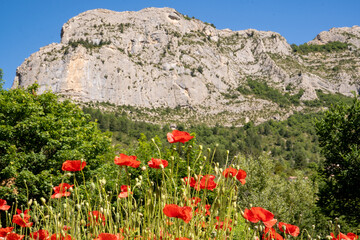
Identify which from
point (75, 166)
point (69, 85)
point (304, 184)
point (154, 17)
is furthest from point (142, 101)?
point (75, 166)

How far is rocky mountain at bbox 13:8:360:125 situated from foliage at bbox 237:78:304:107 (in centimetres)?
119

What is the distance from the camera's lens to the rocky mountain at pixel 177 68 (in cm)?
10188

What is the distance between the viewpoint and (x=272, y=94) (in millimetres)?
128750

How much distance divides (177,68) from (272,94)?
52.4 meters

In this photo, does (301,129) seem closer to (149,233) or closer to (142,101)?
(142,101)

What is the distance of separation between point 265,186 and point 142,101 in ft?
302

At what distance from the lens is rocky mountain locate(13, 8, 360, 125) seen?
101875 mm

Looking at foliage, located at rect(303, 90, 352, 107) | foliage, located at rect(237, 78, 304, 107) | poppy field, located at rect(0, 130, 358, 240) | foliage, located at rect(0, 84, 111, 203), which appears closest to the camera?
poppy field, located at rect(0, 130, 358, 240)

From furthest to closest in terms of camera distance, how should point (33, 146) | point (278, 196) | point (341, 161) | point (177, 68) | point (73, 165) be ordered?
point (177, 68) → point (278, 196) → point (33, 146) → point (341, 161) → point (73, 165)

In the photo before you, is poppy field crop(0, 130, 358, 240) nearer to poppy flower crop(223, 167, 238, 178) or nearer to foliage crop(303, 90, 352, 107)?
poppy flower crop(223, 167, 238, 178)

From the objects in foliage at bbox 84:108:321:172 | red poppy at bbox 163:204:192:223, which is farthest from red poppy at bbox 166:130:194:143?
foliage at bbox 84:108:321:172

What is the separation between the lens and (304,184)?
79.5 feet

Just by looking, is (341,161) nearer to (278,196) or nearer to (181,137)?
(278,196)

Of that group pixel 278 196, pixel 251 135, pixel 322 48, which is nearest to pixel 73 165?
pixel 278 196
